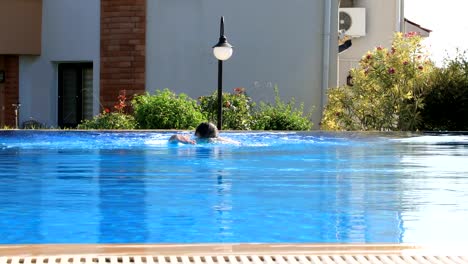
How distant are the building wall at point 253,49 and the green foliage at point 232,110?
2.64 metres

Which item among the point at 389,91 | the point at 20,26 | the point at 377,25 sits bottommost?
the point at 389,91

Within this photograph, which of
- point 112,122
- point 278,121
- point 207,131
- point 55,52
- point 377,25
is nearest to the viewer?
point 207,131

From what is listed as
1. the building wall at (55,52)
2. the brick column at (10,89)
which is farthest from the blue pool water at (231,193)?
the brick column at (10,89)

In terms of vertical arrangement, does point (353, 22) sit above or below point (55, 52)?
above

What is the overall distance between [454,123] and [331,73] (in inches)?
145

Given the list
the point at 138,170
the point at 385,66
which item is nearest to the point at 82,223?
the point at 138,170

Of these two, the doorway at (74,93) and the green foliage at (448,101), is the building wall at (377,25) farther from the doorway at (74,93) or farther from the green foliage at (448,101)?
the doorway at (74,93)

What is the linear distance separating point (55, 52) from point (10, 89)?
1.62 meters

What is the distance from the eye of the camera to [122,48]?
2150 cm

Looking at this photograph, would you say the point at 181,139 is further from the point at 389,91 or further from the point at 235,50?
the point at 235,50

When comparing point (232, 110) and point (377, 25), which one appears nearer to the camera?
point (232, 110)

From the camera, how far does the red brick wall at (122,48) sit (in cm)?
2131

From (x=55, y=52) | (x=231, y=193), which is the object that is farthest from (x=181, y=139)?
(x=55, y=52)

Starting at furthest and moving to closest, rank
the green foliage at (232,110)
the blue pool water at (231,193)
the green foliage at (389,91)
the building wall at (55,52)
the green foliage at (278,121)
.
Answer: the building wall at (55,52) → the green foliage at (389,91) → the green foliage at (278,121) → the green foliage at (232,110) → the blue pool water at (231,193)
